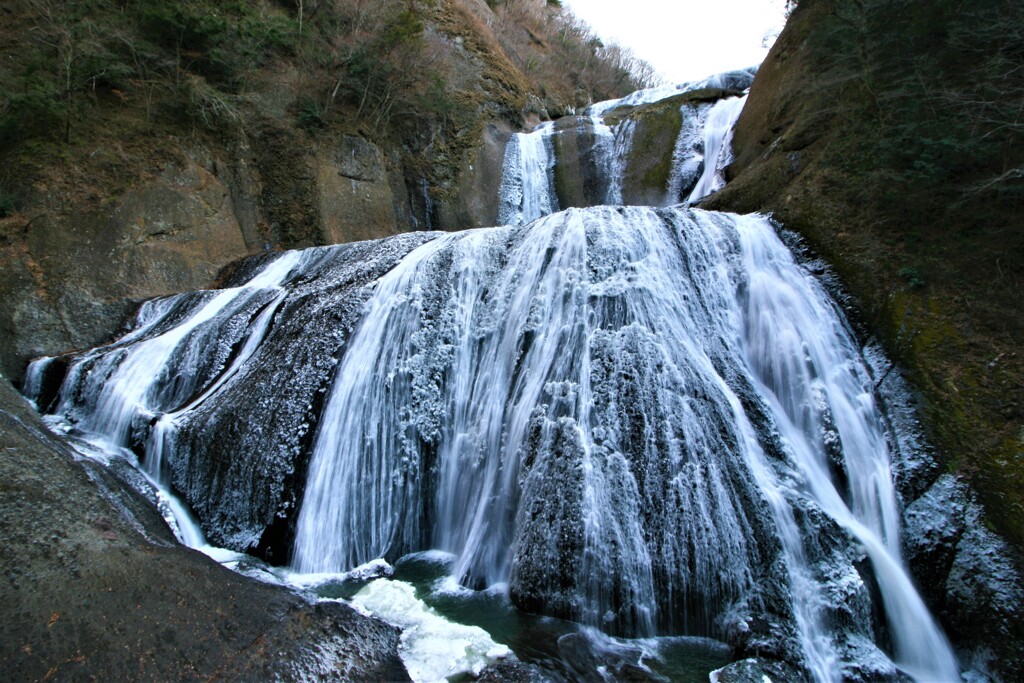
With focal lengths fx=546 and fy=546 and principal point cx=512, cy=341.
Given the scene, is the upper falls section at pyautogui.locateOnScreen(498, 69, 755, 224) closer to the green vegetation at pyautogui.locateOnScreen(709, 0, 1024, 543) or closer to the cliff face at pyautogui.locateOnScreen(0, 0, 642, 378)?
the cliff face at pyautogui.locateOnScreen(0, 0, 642, 378)

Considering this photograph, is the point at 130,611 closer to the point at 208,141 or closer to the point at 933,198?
the point at 933,198

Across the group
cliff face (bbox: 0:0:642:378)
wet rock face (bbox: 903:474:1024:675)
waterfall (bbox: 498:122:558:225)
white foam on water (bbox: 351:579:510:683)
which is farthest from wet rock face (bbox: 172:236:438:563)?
waterfall (bbox: 498:122:558:225)

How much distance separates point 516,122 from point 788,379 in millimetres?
13991

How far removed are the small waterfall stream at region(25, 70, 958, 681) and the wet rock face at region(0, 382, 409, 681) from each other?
1.50 metres

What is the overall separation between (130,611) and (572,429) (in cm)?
324

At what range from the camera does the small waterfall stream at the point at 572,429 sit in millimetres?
4059

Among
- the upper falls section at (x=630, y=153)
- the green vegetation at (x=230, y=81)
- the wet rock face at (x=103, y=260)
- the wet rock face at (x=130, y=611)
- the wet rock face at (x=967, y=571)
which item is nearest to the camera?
the wet rock face at (x=130, y=611)

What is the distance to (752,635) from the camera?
3.75m

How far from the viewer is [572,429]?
15.6 ft

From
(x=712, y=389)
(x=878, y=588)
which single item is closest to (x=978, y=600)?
(x=878, y=588)

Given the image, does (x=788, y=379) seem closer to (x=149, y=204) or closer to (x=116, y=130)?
(x=149, y=204)

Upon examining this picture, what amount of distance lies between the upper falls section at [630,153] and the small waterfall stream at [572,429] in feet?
21.1

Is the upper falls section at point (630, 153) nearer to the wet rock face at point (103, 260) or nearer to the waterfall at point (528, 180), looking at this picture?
the waterfall at point (528, 180)

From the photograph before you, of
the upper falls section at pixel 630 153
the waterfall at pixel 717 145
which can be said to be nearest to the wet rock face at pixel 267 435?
the upper falls section at pixel 630 153
